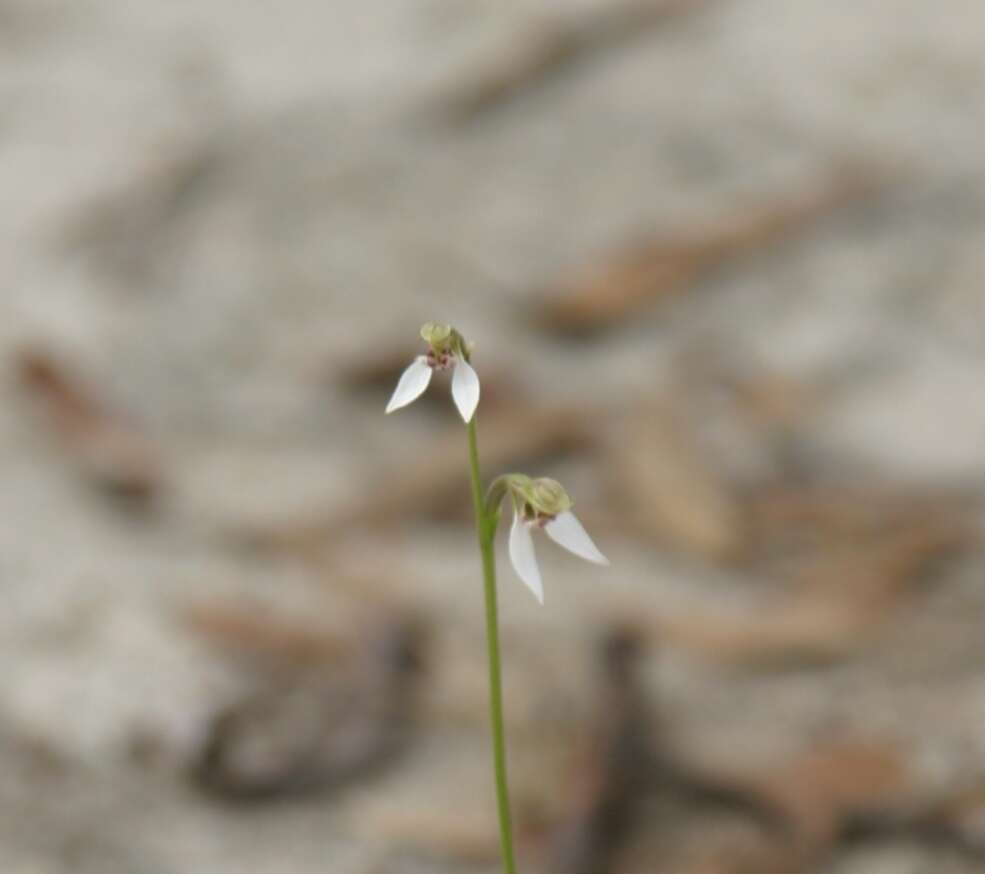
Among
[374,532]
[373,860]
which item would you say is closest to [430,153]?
[374,532]

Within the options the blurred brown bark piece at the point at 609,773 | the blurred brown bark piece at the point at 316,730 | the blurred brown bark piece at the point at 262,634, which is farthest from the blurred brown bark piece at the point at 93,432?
the blurred brown bark piece at the point at 609,773

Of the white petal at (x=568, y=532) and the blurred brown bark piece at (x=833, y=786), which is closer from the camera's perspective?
the white petal at (x=568, y=532)

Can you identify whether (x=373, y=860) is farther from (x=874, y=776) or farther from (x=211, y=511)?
(x=211, y=511)

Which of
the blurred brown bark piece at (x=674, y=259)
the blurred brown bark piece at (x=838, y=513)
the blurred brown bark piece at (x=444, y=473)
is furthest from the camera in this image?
the blurred brown bark piece at (x=674, y=259)

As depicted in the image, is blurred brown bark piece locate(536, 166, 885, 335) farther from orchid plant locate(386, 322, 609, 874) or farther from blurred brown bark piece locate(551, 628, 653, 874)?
orchid plant locate(386, 322, 609, 874)

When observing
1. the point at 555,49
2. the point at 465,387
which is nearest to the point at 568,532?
the point at 465,387

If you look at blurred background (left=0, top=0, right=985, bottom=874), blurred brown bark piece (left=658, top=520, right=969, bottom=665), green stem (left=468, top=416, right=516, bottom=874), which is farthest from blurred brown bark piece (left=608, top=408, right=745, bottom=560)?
green stem (left=468, top=416, right=516, bottom=874)

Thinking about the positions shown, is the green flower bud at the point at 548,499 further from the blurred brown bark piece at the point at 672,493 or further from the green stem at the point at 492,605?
the blurred brown bark piece at the point at 672,493

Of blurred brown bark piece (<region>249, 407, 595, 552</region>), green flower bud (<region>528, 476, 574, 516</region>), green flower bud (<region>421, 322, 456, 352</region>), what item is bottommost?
green flower bud (<region>528, 476, 574, 516</region>)
